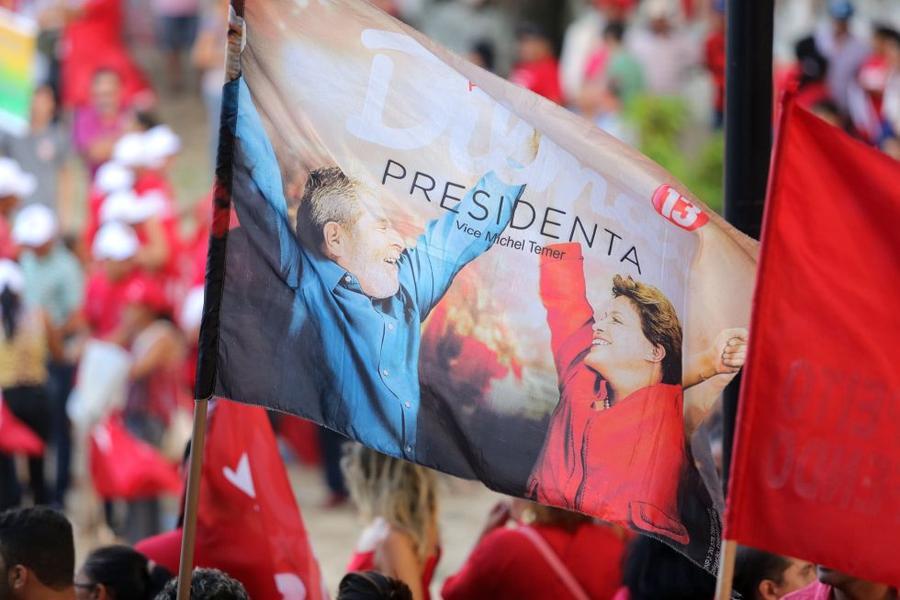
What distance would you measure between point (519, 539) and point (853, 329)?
1.85 m

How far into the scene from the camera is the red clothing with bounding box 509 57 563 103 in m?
15.0

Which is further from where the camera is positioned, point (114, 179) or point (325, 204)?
point (114, 179)

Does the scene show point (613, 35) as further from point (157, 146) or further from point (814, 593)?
point (814, 593)

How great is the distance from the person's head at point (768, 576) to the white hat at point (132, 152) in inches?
343

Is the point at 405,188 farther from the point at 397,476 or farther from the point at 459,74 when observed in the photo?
the point at 397,476

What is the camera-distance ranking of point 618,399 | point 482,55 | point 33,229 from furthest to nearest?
point 482,55 < point 33,229 < point 618,399

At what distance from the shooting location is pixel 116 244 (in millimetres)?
10766

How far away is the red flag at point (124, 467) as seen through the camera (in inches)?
366

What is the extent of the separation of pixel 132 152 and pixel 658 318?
30.7 ft

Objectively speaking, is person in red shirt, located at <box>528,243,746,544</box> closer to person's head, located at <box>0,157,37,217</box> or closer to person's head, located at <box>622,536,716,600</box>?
person's head, located at <box>622,536,716,600</box>

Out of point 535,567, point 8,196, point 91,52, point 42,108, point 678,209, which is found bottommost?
point 535,567

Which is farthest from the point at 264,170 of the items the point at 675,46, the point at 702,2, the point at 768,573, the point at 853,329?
the point at 702,2

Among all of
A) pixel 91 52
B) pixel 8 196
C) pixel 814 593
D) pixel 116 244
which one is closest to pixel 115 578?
pixel 814 593

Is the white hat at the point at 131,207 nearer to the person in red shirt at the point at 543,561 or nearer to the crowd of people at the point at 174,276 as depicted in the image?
the crowd of people at the point at 174,276
